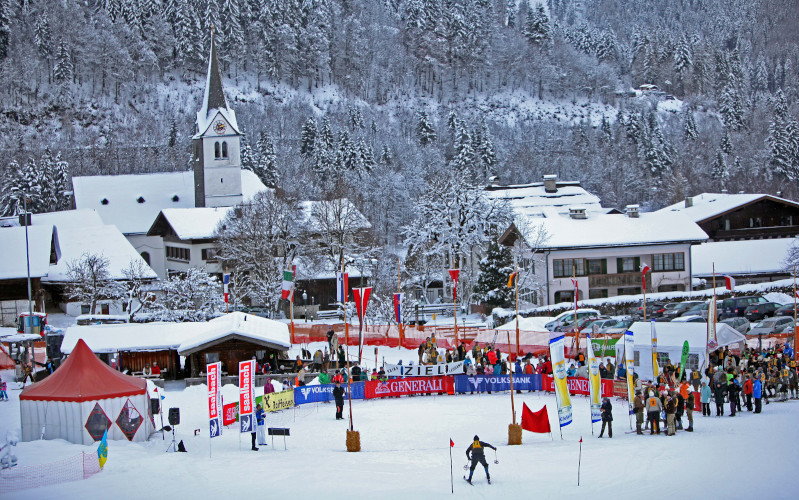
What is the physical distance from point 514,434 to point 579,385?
743 cm

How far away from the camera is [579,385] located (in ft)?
99.6

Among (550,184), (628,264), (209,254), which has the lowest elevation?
(628,264)

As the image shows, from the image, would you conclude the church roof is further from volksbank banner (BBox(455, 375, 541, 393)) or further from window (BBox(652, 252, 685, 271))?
volksbank banner (BBox(455, 375, 541, 393))

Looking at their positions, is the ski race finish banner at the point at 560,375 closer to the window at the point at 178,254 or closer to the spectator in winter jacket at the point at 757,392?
the spectator in winter jacket at the point at 757,392

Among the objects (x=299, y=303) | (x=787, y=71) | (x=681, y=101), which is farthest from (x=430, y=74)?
(x=299, y=303)

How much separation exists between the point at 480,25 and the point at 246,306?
4881 inches

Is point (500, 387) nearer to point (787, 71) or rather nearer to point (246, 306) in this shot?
point (246, 306)

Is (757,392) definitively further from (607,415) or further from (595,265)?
(595,265)

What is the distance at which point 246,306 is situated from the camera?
56.8 meters

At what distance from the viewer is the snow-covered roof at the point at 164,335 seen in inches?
1337

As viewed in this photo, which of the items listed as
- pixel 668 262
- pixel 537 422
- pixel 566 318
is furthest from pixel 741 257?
pixel 537 422

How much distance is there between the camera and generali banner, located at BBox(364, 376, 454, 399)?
3162 centimetres

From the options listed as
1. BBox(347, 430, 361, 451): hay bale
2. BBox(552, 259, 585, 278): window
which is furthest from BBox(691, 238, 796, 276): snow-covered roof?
BBox(347, 430, 361, 451): hay bale

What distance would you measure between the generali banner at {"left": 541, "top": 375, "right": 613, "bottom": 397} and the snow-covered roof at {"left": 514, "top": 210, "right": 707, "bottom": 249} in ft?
77.2
